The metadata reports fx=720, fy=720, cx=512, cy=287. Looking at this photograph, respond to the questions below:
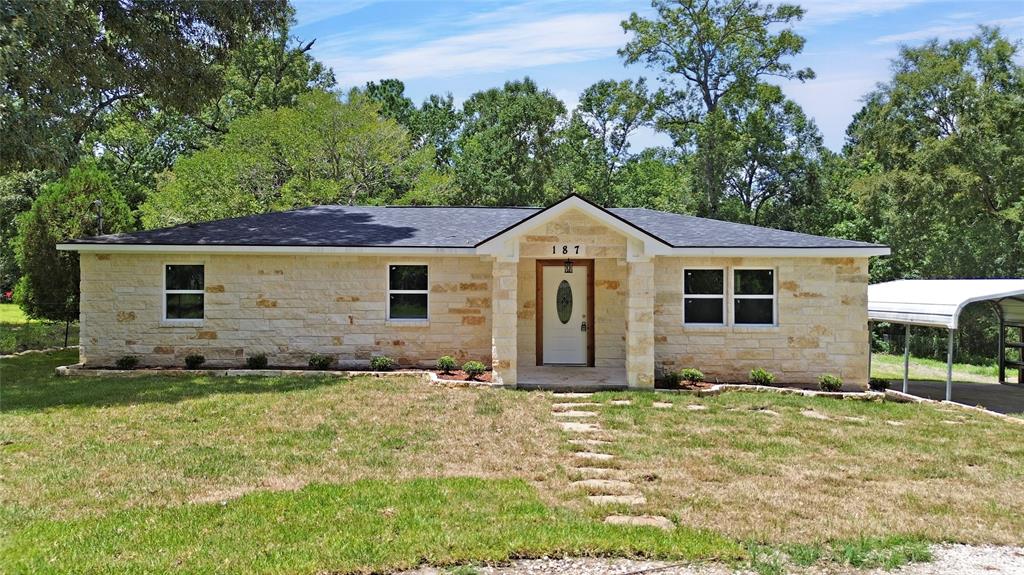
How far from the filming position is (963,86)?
89.2 ft

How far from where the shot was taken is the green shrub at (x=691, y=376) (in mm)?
13852

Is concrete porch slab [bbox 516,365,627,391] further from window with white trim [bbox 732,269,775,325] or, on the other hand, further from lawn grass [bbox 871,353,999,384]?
lawn grass [bbox 871,353,999,384]

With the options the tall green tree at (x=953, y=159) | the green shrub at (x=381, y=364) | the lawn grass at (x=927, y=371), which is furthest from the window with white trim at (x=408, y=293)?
the tall green tree at (x=953, y=159)

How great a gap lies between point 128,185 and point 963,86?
3710 centimetres

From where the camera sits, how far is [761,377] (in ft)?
46.1

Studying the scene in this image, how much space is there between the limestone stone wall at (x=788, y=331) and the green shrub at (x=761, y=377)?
1.23ft

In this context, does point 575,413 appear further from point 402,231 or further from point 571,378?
Answer: point 402,231

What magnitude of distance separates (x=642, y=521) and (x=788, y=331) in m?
9.43

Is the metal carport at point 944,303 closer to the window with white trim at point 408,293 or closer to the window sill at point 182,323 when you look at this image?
the window with white trim at point 408,293

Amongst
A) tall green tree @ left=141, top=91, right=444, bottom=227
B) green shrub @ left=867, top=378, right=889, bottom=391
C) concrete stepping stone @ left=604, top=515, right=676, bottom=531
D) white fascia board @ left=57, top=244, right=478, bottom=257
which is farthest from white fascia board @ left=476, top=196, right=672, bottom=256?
tall green tree @ left=141, top=91, right=444, bottom=227

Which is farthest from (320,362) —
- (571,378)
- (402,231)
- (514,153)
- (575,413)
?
(514,153)

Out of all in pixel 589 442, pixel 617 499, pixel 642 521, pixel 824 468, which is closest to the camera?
pixel 642 521

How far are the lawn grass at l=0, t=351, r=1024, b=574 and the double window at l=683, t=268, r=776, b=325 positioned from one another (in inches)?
117

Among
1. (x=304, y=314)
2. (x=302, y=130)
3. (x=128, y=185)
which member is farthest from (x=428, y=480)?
(x=128, y=185)
